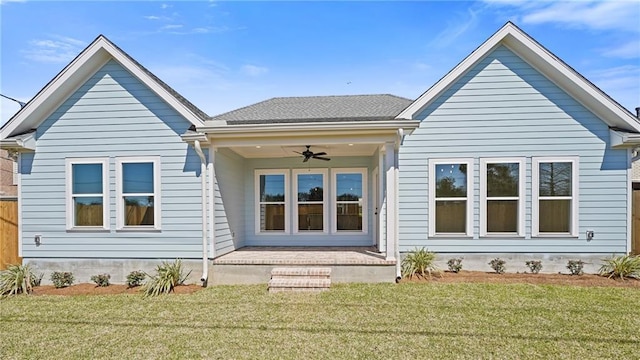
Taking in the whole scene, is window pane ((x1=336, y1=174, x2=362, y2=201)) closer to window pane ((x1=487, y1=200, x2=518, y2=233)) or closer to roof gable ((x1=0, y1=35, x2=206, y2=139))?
window pane ((x1=487, y1=200, x2=518, y2=233))

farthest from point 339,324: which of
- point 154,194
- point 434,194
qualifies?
point 154,194

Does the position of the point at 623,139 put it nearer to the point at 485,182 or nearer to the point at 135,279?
the point at 485,182

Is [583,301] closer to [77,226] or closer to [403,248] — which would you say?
[403,248]

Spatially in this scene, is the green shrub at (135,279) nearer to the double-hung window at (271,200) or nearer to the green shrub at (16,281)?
the green shrub at (16,281)

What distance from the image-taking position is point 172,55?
439 inches

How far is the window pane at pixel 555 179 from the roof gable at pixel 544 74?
136 centimetres

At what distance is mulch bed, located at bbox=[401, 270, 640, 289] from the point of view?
6758 mm

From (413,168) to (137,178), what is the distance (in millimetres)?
6459

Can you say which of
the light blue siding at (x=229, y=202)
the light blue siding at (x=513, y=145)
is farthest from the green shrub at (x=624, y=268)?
the light blue siding at (x=229, y=202)

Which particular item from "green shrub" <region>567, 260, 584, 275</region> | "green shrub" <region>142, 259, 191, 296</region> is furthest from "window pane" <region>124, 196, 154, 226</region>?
"green shrub" <region>567, 260, 584, 275</region>

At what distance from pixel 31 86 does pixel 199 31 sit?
20.7 ft

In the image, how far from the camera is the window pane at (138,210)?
24.6 ft

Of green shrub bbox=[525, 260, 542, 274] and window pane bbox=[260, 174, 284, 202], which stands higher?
window pane bbox=[260, 174, 284, 202]

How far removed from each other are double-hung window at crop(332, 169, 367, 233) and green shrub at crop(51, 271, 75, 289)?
256 inches
